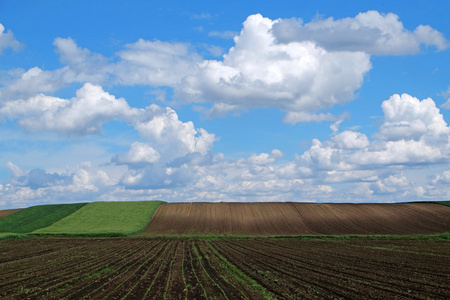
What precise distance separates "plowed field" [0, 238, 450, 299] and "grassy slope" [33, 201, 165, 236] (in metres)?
35.4

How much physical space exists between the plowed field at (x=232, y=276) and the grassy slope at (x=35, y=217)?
5026 centimetres

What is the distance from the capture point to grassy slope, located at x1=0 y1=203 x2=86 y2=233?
84562 millimetres

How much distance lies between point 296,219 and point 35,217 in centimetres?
5627

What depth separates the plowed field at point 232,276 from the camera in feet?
67.4

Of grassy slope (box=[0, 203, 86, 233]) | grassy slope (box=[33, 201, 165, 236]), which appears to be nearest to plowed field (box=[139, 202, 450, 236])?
grassy slope (box=[33, 201, 165, 236])

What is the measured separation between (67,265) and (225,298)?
60.3 ft

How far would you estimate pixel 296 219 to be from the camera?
276ft

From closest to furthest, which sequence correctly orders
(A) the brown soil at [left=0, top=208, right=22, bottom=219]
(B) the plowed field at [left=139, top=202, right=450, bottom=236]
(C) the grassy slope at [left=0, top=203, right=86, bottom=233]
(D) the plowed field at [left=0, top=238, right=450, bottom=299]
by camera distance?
(D) the plowed field at [left=0, top=238, right=450, bottom=299]
(B) the plowed field at [left=139, top=202, right=450, bottom=236]
(C) the grassy slope at [left=0, top=203, right=86, bottom=233]
(A) the brown soil at [left=0, top=208, right=22, bottom=219]

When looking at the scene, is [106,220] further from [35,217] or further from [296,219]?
[296,219]

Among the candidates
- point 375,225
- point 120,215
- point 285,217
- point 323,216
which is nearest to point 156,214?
point 120,215

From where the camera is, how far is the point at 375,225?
253 feet

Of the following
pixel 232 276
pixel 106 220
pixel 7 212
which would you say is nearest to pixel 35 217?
pixel 7 212

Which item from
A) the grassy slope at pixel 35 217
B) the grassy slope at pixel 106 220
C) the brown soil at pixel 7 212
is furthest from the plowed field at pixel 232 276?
the brown soil at pixel 7 212

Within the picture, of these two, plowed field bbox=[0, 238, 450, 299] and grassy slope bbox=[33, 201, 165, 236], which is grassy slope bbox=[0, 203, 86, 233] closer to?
grassy slope bbox=[33, 201, 165, 236]
